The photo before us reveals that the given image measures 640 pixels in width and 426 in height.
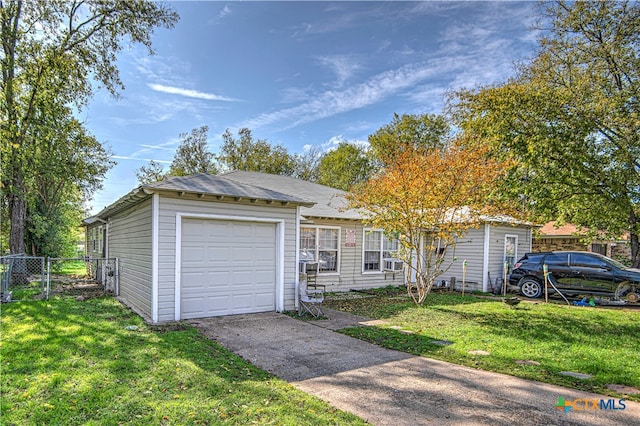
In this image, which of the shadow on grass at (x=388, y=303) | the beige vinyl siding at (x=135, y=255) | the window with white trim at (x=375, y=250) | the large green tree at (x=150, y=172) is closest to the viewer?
the beige vinyl siding at (x=135, y=255)

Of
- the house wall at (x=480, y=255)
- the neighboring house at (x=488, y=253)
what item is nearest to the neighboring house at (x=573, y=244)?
the neighboring house at (x=488, y=253)

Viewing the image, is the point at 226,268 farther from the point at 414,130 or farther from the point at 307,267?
the point at 414,130

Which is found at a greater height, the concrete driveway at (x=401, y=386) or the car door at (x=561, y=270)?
the car door at (x=561, y=270)

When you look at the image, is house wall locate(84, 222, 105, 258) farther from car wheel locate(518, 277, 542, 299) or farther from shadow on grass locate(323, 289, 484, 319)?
car wheel locate(518, 277, 542, 299)

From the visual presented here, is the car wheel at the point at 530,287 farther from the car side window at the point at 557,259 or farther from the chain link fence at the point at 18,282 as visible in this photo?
the chain link fence at the point at 18,282

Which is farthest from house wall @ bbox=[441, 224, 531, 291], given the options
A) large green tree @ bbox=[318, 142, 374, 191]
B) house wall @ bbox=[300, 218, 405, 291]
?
large green tree @ bbox=[318, 142, 374, 191]

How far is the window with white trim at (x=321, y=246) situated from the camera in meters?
11.9

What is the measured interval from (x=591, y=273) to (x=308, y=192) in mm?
9723

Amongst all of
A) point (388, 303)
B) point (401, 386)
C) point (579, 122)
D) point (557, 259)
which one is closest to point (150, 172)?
point (388, 303)

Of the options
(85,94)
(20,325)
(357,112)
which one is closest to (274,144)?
(357,112)

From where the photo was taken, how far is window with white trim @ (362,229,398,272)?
43.4 ft

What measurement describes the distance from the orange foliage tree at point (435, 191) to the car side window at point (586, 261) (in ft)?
14.2

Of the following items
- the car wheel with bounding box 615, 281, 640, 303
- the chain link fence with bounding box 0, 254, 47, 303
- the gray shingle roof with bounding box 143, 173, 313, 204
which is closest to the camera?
the gray shingle roof with bounding box 143, 173, 313, 204

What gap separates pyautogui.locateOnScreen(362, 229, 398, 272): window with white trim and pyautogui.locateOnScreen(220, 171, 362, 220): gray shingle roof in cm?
115
